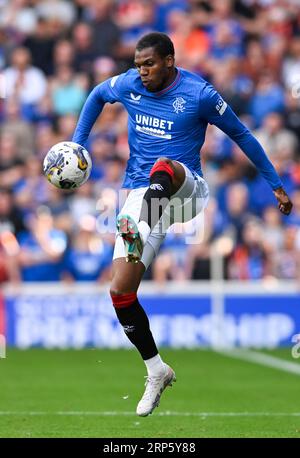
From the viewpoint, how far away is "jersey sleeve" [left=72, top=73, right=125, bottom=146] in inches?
361

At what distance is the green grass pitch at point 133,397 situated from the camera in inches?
366

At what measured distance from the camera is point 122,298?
8.67 metres

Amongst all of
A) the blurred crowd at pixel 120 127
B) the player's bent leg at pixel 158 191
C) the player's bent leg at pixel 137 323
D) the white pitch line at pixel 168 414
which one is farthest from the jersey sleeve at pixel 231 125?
the blurred crowd at pixel 120 127

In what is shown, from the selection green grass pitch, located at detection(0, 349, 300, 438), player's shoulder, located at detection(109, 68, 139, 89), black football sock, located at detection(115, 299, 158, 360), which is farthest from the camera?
green grass pitch, located at detection(0, 349, 300, 438)

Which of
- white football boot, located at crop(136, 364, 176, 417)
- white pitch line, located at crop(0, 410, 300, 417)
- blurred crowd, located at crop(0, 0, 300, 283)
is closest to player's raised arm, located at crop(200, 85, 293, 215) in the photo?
white football boot, located at crop(136, 364, 176, 417)

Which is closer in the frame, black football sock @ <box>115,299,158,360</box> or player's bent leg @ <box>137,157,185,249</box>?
player's bent leg @ <box>137,157,185,249</box>

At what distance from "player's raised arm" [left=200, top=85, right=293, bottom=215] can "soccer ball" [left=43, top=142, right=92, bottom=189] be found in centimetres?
104

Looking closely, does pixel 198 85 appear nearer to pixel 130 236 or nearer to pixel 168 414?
pixel 130 236

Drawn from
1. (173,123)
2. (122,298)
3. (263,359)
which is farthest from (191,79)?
(263,359)

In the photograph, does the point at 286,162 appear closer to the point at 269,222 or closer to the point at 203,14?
the point at 269,222

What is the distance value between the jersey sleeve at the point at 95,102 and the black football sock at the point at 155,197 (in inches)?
38.4

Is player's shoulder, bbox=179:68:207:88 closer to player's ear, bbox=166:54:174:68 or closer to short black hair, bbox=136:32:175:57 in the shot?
player's ear, bbox=166:54:174:68

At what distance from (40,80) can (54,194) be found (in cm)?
286
